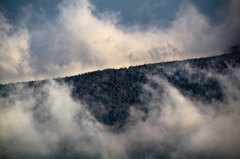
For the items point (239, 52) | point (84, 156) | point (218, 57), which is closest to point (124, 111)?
point (84, 156)

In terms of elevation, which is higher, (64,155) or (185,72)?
(185,72)

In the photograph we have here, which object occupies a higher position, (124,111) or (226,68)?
(226,68)

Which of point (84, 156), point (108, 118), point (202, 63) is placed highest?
point (202, 63)

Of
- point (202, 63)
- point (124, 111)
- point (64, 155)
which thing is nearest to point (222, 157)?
point (202, 63)

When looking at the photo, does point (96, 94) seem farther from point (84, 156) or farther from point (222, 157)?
point (222, 157)

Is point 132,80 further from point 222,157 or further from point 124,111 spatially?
point 222,157

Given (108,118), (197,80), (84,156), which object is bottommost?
(84,156)

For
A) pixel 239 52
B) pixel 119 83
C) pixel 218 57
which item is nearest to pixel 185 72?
pixel 218 57
